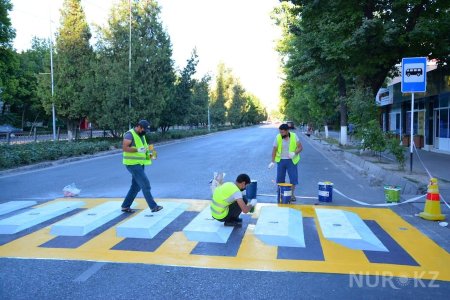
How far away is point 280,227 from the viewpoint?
6.54 metres

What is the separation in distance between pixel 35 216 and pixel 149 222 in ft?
7.41

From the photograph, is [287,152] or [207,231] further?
[287,152]

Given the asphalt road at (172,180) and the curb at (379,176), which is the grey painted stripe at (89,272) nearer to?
the asphalt road at (172,180)

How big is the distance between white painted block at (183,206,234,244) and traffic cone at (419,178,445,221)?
3546 mm

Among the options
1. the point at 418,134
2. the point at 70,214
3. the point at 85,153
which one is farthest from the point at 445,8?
the point at 85,153

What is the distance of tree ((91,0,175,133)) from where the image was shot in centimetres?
2961

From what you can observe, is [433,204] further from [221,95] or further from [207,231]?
[221,95]

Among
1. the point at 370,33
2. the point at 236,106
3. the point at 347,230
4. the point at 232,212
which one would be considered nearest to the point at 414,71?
the point at 370,33

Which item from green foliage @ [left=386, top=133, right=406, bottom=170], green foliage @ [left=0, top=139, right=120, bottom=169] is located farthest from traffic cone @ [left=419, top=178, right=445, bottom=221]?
green foliage @ [left=0, top=139, right=120, bottom=169]

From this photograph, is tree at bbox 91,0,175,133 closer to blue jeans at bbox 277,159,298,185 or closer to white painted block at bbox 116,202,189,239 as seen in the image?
blue jeans at bbox 277,159,298,185

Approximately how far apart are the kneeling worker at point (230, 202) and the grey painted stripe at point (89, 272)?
208 centimetres

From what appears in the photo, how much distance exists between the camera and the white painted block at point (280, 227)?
592 cm

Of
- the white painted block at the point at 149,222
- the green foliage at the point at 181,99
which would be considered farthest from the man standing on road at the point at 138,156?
the green foliage at the point at 181,99

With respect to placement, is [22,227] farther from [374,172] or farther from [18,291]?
[374,172]
